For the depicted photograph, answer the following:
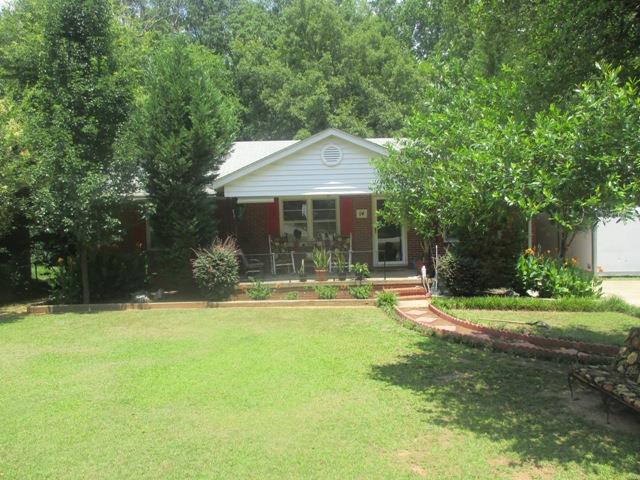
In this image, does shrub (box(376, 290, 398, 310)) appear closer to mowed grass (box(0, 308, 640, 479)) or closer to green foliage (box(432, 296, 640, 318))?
green foliage (box(432, 296, 640, 318))

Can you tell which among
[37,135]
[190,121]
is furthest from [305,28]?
[37,135]

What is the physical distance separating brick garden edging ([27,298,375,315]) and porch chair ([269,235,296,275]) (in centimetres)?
277

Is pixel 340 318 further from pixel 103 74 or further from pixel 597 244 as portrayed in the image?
pixel 597 244

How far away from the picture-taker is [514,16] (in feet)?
30.8

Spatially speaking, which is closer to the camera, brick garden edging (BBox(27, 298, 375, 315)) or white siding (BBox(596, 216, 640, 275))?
brick garden edging (BBox(27, 298, 375, 315))

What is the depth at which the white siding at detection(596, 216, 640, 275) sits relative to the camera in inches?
719

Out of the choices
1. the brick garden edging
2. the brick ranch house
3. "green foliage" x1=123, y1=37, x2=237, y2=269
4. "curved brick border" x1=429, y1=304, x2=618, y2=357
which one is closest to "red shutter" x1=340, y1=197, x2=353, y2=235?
the brick ranch house

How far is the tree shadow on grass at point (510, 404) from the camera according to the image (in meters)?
4.84

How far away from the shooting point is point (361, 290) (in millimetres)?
13625

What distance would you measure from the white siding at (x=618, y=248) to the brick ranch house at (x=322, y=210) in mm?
30

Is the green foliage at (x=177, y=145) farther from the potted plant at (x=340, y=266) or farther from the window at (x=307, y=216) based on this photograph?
the window at (x=307, y=216)

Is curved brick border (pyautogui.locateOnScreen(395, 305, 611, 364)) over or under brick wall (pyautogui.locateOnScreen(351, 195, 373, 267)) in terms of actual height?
under

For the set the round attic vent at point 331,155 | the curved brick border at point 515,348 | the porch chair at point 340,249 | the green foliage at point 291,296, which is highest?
the round attic vent at point 331,155

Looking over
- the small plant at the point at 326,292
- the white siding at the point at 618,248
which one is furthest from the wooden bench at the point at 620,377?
the white siding at the point at 618,248
